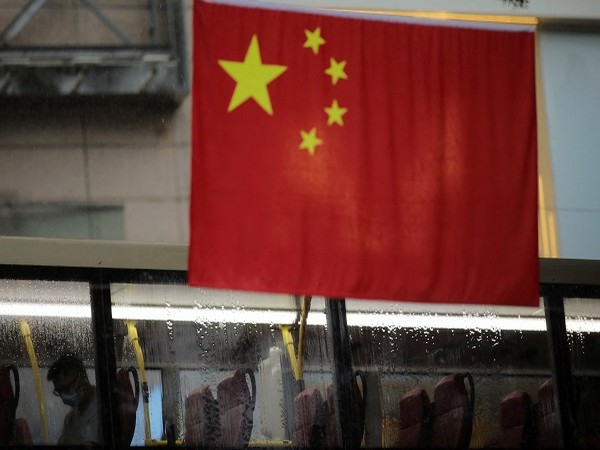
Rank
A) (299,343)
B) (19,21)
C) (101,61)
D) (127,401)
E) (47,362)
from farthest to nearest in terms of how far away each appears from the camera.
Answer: (19,21) < (101,61) < (299,343) < (127,401) < (47,362)

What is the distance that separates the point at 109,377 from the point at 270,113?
6.49 ft

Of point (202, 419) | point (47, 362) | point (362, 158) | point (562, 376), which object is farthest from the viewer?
point (562, 376)

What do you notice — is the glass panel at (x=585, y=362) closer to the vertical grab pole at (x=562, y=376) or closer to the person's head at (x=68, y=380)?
the vertical grab pole at (x=562, y=376)

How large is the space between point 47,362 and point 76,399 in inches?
11.6

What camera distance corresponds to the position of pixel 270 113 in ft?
27.5

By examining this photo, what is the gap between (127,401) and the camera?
887 centimetres

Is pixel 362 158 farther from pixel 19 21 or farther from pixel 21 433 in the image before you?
pixel 19 21

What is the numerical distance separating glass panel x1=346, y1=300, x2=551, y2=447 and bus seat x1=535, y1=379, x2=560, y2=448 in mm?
47

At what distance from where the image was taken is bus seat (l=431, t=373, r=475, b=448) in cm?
964

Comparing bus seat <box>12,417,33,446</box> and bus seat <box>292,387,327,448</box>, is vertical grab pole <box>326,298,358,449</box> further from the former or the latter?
bus seat <box>12,417,33,446</box>

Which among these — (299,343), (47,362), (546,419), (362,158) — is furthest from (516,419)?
(47,362)

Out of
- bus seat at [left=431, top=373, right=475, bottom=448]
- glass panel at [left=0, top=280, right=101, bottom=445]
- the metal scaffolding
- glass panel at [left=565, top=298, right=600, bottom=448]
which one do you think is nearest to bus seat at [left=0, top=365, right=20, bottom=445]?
glass panel at [left=0, top=280, right=101, bottom=445]

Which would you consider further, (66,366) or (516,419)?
(516,419)

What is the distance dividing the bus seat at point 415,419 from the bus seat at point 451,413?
0.18ft
